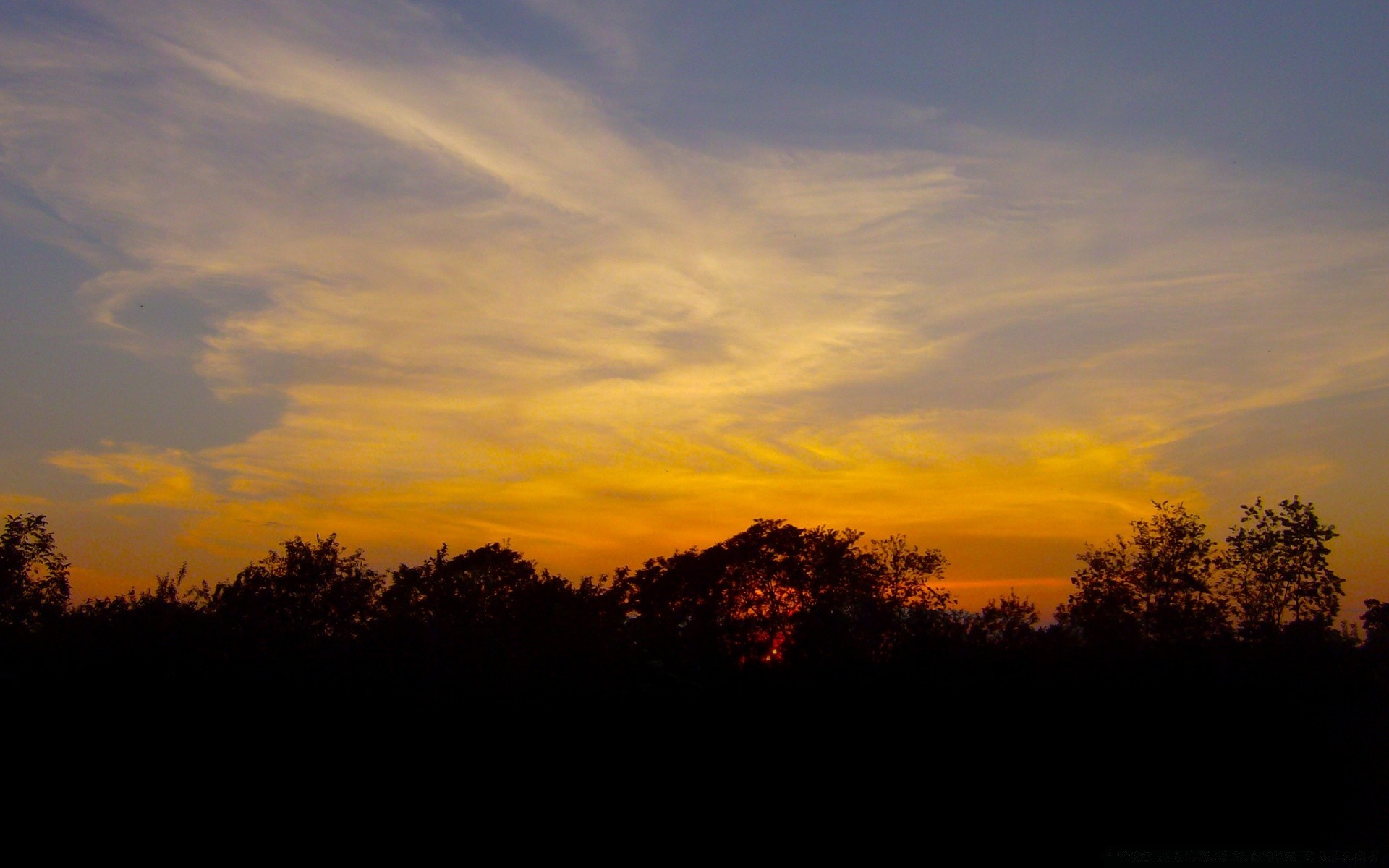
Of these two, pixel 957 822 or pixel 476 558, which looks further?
pixel 476 558

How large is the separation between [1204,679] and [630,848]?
264 inches

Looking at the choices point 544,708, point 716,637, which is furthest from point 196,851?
point 716,637

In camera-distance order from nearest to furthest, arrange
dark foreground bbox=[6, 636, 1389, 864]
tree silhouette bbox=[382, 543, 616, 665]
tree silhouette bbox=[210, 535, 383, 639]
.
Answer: dark foreground bbox=[6, 636, 1389, 864]
tree silhouette bbox=[382, 543, 616, 665]
tree silhouette bbox=[210, 535, 383, 639]

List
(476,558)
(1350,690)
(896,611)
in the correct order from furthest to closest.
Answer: (476,558)
(896,611)
(1350,690)

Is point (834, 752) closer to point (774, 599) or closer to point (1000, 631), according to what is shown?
point (1000, 631)

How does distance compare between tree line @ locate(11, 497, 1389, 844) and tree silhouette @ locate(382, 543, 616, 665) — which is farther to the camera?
tree silhouette @ locate(382, 543, 616, 665)

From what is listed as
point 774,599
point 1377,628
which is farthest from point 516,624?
point 774,599

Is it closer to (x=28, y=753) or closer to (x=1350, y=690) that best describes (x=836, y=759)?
(x=1350, y=690)

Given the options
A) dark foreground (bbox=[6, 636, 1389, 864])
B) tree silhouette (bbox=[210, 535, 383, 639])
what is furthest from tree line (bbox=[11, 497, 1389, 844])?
tree silhouette (bbox=[210, 535, 383, 639])

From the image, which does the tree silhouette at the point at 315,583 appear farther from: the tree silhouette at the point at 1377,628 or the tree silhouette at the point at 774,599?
the tree silhouette at the point at 1377,628

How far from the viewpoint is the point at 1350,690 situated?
11.4 meters

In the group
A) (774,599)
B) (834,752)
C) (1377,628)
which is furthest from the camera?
(774,599)

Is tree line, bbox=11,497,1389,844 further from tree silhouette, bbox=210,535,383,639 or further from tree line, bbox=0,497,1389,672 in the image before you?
tree silhouette, bbox=210,535,383,639

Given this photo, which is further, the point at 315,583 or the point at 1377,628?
the point at 315,583
